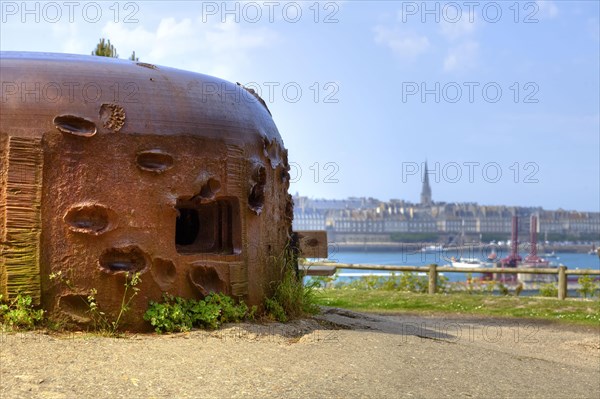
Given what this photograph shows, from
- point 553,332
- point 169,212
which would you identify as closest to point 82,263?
point 169,212

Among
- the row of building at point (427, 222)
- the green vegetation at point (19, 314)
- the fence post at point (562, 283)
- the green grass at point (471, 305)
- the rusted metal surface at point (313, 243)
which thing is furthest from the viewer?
the row of building at point (427, 222)

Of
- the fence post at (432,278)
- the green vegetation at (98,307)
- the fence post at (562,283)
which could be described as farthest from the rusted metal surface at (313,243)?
the fence post at (562,283)

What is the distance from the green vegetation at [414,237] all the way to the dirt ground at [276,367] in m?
39.2

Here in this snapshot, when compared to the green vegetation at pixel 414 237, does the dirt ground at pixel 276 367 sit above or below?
below

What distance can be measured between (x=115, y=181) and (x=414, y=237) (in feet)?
148

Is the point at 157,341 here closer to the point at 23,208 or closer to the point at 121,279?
the point at 121,279

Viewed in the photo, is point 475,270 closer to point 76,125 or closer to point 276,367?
point 276,367

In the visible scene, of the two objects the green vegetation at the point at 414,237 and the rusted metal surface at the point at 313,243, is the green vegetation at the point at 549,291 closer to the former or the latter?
the rusted metal surface at the point at 313,243

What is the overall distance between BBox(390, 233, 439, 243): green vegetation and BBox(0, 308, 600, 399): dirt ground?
39.2 meters

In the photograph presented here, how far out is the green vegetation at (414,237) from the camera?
158 ft

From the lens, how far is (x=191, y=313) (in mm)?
7453

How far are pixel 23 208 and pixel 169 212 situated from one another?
4.37ft

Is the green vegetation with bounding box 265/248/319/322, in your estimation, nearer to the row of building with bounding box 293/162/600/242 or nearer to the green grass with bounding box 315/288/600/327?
the green grass with bounding box 315/288/600/327

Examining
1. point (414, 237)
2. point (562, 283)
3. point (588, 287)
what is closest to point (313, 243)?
point (562, 283)
